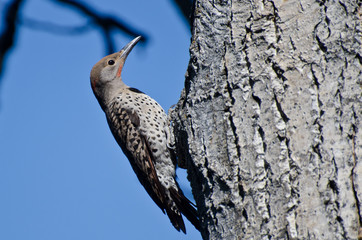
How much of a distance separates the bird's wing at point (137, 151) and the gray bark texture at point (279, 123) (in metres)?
1.50

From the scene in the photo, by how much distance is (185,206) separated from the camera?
3.87 metres

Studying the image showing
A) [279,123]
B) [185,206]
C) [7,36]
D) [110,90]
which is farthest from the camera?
[110,90]

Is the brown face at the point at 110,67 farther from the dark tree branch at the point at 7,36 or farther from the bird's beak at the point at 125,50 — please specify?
the dark tree branch at the point at 7,36

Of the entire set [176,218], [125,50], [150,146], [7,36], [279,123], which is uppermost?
[7,36]

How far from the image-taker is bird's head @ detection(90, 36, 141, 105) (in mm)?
4719

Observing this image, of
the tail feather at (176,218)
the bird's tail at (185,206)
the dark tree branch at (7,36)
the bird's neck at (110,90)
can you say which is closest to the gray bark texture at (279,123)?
the bird's tail at (185,206)

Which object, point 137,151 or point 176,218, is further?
point 137,151

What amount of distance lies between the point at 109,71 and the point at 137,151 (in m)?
1.03

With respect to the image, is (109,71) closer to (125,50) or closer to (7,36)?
(125,50)

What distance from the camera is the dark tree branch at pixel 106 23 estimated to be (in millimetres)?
4946

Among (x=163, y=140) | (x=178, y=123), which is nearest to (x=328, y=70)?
(x=178, y=123)

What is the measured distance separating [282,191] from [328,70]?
588mm

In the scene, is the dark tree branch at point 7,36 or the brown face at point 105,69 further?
the brown face at point 105,69

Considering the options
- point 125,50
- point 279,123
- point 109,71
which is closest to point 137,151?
point 109,71
